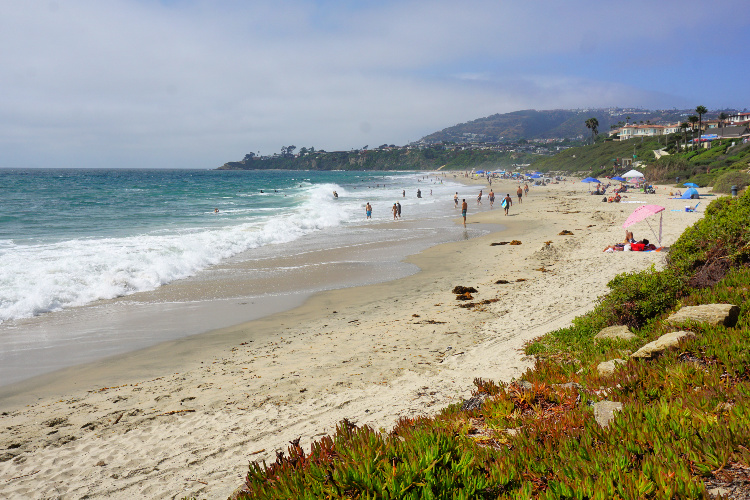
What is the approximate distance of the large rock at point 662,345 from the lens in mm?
4918

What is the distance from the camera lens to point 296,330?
9.55m

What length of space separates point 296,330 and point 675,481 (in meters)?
7.72

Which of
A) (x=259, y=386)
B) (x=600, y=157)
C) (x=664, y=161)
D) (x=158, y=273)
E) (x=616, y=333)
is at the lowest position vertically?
(x=259, y=386)

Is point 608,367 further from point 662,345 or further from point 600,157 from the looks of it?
point 600,157

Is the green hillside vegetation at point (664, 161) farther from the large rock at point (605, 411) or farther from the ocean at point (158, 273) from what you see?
the large rock at point (605, 411)

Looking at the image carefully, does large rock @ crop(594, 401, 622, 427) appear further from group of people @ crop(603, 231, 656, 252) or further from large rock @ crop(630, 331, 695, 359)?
group of people @ crop(603, 231, 656, 252)

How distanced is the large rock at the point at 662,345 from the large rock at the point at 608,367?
9.4 inches

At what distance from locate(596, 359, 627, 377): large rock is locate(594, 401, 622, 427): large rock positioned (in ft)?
3.00

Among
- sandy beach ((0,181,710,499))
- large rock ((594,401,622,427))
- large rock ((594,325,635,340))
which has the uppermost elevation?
large rock ((594,401,622,427))

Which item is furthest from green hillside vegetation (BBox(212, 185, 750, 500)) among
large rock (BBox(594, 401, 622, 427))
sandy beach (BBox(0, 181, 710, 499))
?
sandy beach (BBox(0, 181, 710, 499))

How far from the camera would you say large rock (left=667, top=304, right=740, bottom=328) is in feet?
17.4

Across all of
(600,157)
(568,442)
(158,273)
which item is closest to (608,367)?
(568,442)

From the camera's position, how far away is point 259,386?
6703 mm

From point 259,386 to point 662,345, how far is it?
5120 mm
